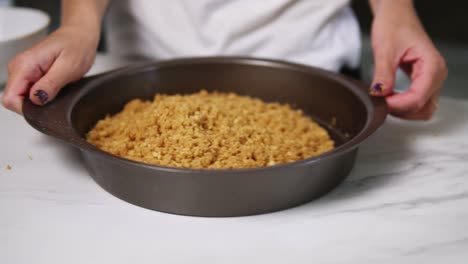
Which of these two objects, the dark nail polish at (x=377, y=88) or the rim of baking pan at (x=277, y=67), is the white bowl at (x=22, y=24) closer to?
the rim of baking pan at (x=277, y=67)

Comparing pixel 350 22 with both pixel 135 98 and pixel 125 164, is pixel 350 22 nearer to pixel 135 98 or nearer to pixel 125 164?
pixel 135 98

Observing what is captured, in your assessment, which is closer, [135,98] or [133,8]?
[135,98]

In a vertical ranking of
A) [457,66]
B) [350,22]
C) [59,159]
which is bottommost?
[457,66]

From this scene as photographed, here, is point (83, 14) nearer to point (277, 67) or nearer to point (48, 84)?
point (48, 84)

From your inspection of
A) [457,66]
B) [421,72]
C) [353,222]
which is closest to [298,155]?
[353,222]

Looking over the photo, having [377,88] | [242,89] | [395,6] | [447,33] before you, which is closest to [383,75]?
[377,88]

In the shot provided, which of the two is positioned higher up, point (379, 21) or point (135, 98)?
point (379, 21)

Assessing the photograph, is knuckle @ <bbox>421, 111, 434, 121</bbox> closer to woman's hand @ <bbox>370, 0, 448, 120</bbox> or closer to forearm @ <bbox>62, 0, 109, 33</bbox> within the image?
woman's hand @ <bbox>370, 0, 448, 120</bbox>
